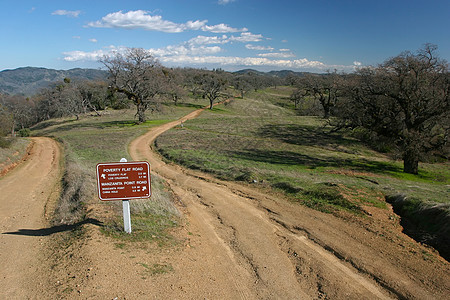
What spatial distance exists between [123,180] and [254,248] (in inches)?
185

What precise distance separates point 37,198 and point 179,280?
1003 centimetres

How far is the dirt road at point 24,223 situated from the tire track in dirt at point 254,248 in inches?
181

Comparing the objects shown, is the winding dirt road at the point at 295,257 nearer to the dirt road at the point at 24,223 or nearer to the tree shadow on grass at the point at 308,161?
the dirt road at the point at 24,223

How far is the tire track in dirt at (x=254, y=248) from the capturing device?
7312 mm

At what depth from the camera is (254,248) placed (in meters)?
9.31

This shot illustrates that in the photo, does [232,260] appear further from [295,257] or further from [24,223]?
[24,223]

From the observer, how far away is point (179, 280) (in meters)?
6.72

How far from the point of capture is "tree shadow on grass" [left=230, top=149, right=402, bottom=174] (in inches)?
990

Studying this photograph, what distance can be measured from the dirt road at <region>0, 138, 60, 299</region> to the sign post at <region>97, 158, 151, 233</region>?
231 centimetres

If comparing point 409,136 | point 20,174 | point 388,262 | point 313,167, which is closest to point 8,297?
point 388,262

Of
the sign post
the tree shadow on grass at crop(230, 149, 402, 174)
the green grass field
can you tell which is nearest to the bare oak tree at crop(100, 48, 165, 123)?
the green grass field

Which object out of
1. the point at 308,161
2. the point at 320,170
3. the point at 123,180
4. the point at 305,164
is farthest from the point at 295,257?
the point at 308,161

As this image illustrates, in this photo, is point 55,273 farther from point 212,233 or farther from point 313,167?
point 313,167

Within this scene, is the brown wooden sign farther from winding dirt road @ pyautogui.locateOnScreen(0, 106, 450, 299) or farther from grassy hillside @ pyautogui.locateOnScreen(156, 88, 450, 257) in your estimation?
grassy hillside @ pyautogui.locateOnScreen(156, 88, 450, 257)
